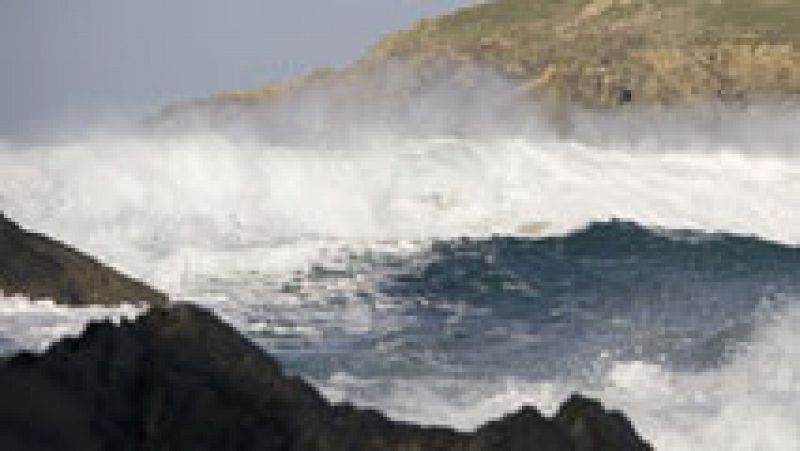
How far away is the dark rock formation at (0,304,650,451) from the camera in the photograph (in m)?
53.1

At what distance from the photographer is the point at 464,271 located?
154m

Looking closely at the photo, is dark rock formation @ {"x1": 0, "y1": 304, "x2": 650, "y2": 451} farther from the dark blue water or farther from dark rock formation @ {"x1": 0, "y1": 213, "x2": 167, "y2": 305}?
the dark blue water

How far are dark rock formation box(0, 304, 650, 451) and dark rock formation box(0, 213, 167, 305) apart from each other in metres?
36.4

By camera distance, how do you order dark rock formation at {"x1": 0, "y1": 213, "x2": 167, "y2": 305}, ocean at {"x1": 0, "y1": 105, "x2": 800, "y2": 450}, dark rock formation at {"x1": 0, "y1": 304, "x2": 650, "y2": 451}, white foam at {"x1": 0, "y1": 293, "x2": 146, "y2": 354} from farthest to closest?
dark rock formation at {"x1": 0, "y1": 213, "x2": 167, "y2": 305} < ocean at {"x1": 0, "y1": 105, "x2": 800, "y2": 450} < white foam at {"x1": 0, "y1": 293, "x2": 146, "y2": 354} < dark rock formation at {"x1": 0, "y1": 304, "x2": 650, "y2": 451}

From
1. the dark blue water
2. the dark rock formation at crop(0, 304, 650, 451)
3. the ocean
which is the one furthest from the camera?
the dark blue water

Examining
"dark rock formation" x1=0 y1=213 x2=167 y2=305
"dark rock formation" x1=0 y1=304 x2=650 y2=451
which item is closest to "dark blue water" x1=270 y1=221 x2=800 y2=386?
"dark rock formation" x1=0 y1=213 x2=167 y2=305

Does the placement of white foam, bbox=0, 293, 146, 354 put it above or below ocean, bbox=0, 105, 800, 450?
above

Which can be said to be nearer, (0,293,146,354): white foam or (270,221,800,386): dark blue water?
(0,293,146,354): white foam

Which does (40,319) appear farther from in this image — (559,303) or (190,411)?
(559,303)

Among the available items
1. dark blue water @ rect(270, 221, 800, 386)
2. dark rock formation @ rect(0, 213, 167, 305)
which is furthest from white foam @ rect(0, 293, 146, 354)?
dark blue water @ rect(270, 221, 800, 386)

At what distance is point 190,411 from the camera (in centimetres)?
5506

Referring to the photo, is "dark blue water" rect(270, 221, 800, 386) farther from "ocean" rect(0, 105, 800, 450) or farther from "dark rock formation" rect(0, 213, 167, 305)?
"dark rock formation" rect(0, 213, 167, 305)

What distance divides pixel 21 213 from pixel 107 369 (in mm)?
124202

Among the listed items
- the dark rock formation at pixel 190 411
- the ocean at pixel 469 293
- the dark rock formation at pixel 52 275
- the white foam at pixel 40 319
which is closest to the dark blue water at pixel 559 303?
the ocean at pixel 469 293
